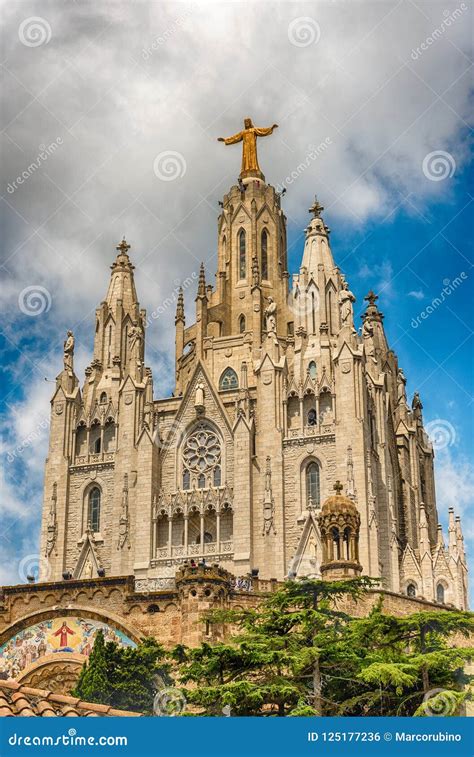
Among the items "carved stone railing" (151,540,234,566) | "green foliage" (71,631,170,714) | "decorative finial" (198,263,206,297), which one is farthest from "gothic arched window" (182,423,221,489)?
"green foliage" (71,631,170,714)

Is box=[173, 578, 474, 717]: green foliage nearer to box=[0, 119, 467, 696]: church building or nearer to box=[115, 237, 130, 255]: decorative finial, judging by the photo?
box=[0, 119, 467, 696]: church building

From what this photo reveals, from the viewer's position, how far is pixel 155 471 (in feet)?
181

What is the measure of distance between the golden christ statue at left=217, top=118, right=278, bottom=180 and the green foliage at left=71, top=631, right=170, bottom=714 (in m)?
40.9

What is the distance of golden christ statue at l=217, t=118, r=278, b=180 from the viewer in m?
68.3

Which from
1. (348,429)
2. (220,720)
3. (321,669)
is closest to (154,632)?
(321,669)

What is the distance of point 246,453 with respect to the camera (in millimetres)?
53469

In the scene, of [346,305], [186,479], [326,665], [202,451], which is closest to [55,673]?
[326,665]

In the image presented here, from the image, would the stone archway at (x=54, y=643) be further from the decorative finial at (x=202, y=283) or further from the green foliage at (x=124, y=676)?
the decorative finial at (x=202, y=283)

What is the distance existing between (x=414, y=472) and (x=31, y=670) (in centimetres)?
3049

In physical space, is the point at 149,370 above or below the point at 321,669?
above

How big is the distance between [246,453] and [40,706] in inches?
1161

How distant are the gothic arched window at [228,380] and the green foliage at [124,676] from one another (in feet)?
93.6

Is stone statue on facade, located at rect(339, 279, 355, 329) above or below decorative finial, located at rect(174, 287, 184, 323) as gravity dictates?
below

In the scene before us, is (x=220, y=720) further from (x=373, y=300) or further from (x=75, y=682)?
(x=373, y=300)
